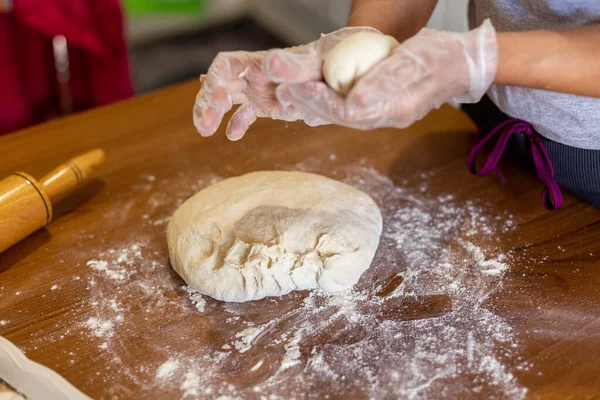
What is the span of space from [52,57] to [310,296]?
5.52 feet

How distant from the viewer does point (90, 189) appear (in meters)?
1.49

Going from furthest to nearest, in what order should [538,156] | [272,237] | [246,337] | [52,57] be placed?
[52,57] → [538,156] → [272,237] → [246,337]

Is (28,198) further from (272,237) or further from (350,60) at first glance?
(350,60)

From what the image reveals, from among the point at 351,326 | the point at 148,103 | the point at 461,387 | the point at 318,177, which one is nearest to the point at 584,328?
the point at 461,387

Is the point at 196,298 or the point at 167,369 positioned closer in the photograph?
the point at 167,369

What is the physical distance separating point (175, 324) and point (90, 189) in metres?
0.51

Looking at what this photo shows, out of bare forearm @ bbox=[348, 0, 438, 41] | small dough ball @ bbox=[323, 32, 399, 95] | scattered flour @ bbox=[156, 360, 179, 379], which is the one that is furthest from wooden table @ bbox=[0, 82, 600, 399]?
small dough ball @ bbox=[323, 32, 399, 95]

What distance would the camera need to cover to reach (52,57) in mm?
2375

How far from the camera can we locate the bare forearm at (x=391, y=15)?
1.42 metres

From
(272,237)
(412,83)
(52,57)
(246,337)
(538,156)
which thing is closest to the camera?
(412,83)

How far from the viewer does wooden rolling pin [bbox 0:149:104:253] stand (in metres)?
1.24

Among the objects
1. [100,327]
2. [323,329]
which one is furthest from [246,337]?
[100,327]

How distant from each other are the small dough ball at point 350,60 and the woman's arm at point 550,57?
7.6 inches

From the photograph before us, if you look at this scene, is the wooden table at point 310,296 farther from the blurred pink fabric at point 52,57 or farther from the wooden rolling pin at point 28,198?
the blurred pink fabric at point 52,57
